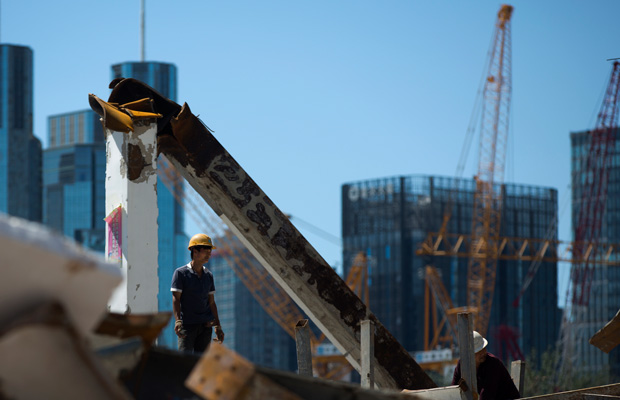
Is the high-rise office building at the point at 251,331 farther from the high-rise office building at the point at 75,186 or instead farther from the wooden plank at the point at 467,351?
the wooden plank at the point at 467,351

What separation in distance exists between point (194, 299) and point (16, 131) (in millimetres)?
139572

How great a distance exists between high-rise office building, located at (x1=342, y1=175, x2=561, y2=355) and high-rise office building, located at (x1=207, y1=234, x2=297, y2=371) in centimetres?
2405

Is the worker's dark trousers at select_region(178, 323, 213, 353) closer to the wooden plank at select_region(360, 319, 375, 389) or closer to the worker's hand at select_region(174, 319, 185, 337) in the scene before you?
the worker's hand at select_region(174, 319, 185, 337)

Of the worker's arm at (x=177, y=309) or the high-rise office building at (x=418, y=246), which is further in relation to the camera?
the high-rise office building at (x=418, y=246)

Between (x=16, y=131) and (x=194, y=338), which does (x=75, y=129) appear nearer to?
(x=16, y=131)

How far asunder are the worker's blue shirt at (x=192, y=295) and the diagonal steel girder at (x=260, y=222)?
989 millimetres

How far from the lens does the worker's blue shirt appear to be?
896cm

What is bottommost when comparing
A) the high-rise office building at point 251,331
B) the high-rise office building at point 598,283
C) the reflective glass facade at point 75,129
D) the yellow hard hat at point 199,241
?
the high-rise office building at point 251,331

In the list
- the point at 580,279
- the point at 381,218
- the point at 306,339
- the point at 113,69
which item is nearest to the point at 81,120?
the point at 113,69

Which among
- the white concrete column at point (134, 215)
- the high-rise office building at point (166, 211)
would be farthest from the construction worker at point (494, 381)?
the high-rise office building at point (166, 211)

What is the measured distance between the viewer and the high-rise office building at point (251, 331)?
145000mm

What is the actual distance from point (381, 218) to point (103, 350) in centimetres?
12142

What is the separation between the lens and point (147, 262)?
7.69m

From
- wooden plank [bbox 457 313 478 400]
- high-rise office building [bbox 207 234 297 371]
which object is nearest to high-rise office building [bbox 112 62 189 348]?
high-rise office building [bbox 207 234 297 371]
